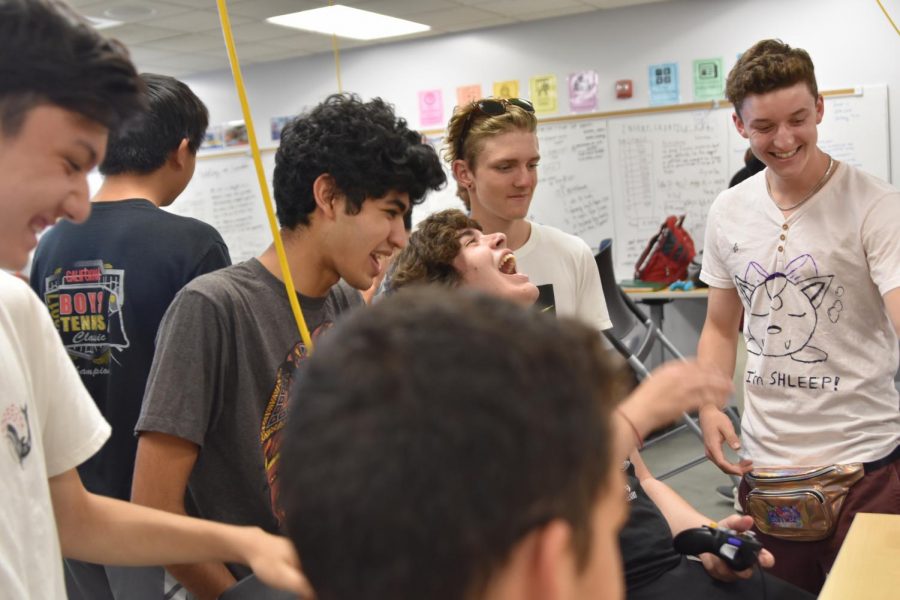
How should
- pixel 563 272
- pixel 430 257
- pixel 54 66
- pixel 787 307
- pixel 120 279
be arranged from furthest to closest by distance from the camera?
pixel 563 272, pixel 787 307, pixel 120 279, pixel 430 257, pixel 54 66

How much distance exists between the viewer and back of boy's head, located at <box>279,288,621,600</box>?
48cm

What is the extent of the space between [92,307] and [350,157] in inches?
30.4

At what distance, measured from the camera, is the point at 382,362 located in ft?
1.67

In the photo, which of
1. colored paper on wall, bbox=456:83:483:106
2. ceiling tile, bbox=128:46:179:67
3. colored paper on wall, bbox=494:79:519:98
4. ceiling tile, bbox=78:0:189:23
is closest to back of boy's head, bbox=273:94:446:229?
ceiling tile, bbox=78:0:189:23

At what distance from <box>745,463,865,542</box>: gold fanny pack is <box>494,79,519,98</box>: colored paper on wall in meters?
4.69

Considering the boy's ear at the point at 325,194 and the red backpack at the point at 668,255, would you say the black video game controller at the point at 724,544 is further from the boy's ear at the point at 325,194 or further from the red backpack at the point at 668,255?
the red backpack at the point at 668,255

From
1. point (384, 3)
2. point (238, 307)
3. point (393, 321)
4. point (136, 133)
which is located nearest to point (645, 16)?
point (384, 3)

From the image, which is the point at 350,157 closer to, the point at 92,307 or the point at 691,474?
the point at 92,307

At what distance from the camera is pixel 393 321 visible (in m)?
0.53

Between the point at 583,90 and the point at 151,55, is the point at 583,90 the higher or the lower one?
the lower one

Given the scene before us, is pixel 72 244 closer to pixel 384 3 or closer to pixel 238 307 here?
pixel 238 307

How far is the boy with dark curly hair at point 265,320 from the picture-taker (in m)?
1.30

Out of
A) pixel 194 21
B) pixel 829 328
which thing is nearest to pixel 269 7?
pixel 194 21

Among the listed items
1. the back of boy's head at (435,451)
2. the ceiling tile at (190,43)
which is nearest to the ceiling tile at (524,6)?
the ceiling tile at (190,43)
